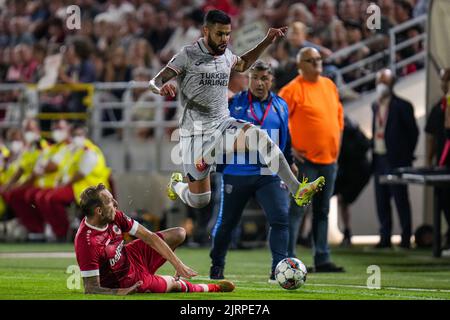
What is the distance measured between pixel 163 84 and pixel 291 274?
6.66ft

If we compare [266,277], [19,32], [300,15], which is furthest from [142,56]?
[266,277]

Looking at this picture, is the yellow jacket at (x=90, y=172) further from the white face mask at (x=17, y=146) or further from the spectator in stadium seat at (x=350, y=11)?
the spectator in stadium seat at (x=350, y=11)

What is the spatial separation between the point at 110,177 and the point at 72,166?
669mm

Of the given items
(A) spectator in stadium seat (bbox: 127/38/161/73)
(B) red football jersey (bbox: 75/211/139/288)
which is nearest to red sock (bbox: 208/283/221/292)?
(B) red football jersey (bbox: 75/211/139/288)

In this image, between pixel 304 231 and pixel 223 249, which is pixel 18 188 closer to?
pixel 304 231

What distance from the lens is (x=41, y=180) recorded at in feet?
71.4

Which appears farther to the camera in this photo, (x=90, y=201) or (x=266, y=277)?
(x=266, y=277)

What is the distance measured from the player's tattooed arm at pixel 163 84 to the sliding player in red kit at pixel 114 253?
40.9 inches

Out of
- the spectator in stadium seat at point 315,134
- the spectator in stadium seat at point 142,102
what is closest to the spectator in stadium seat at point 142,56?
the spectator in stadium seat at point 142,102

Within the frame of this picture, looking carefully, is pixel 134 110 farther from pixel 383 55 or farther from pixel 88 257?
pixel 88 257

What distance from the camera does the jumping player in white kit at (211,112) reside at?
11.1 m

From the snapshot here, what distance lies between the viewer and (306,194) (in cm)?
1105
